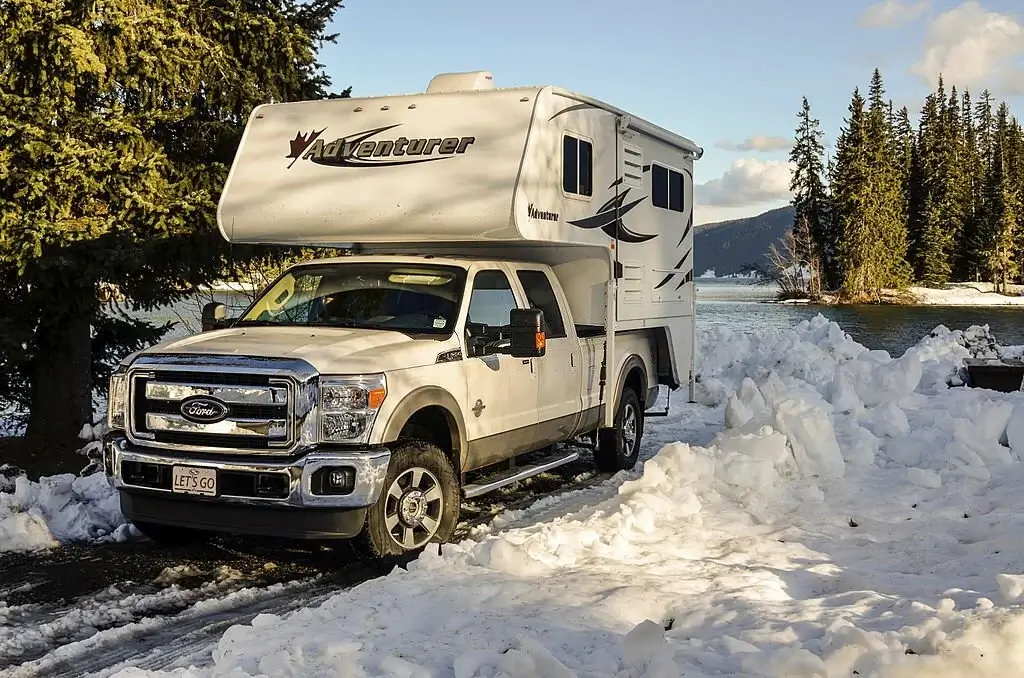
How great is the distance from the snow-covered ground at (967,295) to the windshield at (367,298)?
76978 mm

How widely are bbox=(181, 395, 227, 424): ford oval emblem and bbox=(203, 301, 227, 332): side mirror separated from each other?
5.49 feet

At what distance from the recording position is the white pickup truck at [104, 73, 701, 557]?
20.5ft

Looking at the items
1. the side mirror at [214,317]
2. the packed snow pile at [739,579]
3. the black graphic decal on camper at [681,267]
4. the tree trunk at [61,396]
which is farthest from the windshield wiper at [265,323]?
the black graphic decal on camper at [681,267]

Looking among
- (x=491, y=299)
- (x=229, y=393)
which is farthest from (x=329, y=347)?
(x=491, y=299)

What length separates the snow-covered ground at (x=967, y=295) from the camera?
7831cm

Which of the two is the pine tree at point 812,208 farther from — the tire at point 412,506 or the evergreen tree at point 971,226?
the tire at point 412,506

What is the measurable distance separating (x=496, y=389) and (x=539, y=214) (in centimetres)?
149

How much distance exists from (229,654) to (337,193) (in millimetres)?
4480

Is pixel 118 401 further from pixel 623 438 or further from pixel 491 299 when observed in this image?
pixel 623 438

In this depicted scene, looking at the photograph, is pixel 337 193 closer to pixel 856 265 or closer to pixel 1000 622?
pixel 1000 622

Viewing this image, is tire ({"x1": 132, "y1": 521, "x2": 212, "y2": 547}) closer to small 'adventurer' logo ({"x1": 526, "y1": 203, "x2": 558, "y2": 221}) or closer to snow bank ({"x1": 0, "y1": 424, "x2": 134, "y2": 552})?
snow bank ({"x1": 0, "y1": 424, "x2": 134, "y2": 552})

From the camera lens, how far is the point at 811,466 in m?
9.11

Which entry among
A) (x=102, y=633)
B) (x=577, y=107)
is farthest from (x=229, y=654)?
(x=577, y=107)

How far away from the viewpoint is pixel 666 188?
11273 mm
